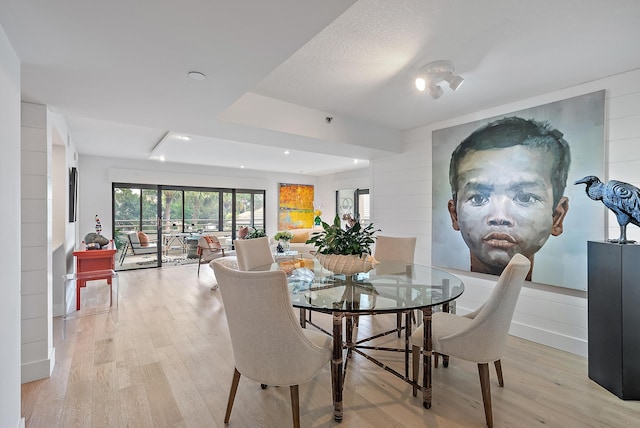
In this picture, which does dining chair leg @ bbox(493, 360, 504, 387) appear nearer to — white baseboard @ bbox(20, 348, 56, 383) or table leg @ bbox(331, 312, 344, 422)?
table leg @ bbox(331, 312, 344, 422)

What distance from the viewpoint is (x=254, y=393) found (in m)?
2.04

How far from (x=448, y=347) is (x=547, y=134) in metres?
2.27

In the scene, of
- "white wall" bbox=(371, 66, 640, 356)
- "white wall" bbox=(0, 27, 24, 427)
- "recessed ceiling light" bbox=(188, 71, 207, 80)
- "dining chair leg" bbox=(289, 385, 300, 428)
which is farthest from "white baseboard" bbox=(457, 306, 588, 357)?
"white wall" bbox=(0, 27, 24, 427)

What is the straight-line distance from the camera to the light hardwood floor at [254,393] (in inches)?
70.2

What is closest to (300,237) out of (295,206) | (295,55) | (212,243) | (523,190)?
(295,206)

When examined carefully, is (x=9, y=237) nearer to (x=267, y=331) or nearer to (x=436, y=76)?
(x=267, y=331)

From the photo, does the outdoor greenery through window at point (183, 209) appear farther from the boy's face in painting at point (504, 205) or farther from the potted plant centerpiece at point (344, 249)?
the boy's face in painting at point (504, 205)

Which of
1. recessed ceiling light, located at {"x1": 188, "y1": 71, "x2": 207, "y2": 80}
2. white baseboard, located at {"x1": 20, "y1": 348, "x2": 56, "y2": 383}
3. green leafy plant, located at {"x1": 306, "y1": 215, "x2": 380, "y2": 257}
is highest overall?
recessed ceiling light, located at {"x1": 188, "y1": 71, "x2": 207, "y2": 80}

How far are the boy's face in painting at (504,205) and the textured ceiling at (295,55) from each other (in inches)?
23.9

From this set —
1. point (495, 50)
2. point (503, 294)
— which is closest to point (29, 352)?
point (503, 294)

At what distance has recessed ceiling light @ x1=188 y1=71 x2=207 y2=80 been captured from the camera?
188cm

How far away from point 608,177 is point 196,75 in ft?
10.8

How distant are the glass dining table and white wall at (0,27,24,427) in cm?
143

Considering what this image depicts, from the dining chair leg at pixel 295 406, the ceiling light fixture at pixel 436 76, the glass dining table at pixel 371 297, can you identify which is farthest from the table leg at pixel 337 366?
the ceiling light fixture at pixel 436 76
